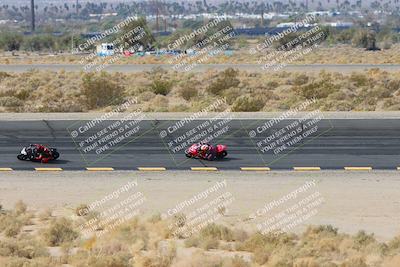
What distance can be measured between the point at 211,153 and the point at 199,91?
887 inches

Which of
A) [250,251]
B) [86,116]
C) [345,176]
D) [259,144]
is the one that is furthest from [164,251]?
[86,116]

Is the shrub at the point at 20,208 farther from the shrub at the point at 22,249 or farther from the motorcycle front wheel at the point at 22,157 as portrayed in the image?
the motorcycle front wheel at the point at 22,157

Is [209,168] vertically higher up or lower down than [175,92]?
higher up

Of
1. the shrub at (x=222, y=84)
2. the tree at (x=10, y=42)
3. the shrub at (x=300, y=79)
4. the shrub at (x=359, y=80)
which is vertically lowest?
the tree at (x=10, y=42)

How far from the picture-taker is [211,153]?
1129 inches

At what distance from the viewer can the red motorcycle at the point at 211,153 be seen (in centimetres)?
2870

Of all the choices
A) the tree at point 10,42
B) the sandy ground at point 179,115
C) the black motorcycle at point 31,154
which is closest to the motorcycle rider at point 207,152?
the black motorcycle at point 31,154

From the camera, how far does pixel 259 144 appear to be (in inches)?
1237

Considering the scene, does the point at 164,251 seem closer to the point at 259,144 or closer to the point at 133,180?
the point at 133,180

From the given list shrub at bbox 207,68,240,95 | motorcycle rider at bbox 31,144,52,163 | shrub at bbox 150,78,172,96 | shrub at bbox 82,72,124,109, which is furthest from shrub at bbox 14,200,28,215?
shrub at bbox 207,68,240,95

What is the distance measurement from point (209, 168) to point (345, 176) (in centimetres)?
485

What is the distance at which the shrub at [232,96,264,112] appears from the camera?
41.0 m

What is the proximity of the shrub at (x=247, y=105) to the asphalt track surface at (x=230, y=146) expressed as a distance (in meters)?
4.15

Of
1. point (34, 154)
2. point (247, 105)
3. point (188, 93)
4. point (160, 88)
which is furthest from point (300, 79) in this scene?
point (34, 154)
